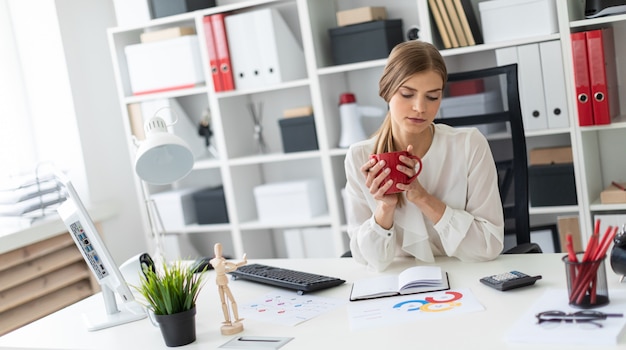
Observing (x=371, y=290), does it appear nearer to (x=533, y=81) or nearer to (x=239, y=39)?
(x=533, y=81)

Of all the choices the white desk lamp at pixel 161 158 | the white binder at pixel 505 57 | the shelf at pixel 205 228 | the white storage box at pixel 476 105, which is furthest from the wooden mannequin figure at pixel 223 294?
the shelf at pixel 205 228

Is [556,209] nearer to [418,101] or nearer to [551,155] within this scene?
[551,155]

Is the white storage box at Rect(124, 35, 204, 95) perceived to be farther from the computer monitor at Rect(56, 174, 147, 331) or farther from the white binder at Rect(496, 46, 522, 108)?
the computer monitor at Rect(56, 174, 147, 331)

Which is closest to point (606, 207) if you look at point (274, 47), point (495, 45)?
point (495, 45)

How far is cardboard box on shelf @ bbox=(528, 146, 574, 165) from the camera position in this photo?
3.13 m

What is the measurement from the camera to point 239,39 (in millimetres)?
3594

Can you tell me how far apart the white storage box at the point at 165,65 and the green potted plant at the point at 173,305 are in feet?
7.22

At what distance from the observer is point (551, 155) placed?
3.17 meters

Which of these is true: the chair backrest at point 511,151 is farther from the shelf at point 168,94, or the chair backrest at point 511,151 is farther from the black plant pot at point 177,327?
the shelf at point 168,94

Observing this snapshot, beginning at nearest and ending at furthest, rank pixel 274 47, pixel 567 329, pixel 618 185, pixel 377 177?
pixel 567 329 → pixel 377 177 → pixel 618 185 → pixel 274 47

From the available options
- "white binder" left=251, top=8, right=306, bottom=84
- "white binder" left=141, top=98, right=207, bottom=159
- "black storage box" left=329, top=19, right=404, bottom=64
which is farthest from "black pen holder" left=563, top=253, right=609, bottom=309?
"white binder" left=141, top=98, right=207, bottom=159

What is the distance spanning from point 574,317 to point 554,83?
1.79 m

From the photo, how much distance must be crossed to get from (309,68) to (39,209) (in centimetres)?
141

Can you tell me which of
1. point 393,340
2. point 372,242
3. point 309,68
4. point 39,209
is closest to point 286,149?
point 309,68
